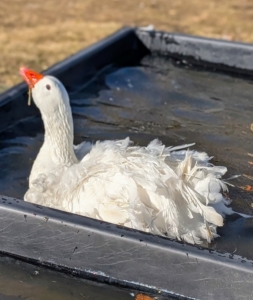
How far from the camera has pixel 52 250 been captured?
9.48 feet

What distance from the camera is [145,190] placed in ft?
10.5

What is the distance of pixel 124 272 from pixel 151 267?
0.42 feet

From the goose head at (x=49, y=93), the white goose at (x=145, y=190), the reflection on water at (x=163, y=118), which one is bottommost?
the reflection on water at (x=163, y=118)

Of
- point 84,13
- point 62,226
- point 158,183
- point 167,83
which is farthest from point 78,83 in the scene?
point 84,13

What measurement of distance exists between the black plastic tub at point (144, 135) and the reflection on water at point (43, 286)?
0.06m

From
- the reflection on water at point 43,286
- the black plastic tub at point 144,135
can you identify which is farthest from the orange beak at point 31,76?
the reflection on water at point 43,286

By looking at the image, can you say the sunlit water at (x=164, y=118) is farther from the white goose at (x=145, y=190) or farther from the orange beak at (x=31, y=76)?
the orange beak at (x=31, y=76)

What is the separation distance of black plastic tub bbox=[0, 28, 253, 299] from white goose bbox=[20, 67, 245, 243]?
20 cm

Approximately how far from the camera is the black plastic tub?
2693 millimetres

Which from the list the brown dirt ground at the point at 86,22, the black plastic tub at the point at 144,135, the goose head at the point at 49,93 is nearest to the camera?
the black plastic tub at the point at 144,135

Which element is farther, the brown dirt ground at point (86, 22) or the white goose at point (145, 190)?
the brown dirt ground at point (86, 22)

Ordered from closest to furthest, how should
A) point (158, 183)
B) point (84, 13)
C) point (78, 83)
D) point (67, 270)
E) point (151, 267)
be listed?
point (151, 267) → point (67, 270) → point (158, 183) → point (78, 83) → point (84, 13)

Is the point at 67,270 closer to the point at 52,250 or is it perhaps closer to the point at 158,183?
the point at 52,250

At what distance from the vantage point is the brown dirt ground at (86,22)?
8062 millimetres
